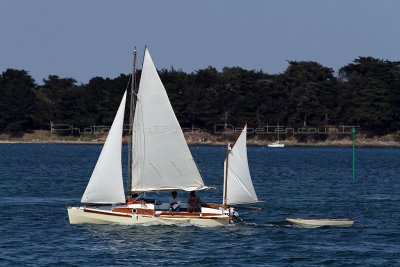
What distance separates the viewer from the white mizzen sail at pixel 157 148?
A: 5091cm

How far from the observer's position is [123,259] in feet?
141

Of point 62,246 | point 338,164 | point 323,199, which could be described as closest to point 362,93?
point 338,164

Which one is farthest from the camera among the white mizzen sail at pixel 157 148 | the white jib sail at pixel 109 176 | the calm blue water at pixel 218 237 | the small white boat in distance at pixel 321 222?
the small white boat in distance at pixel 321 222

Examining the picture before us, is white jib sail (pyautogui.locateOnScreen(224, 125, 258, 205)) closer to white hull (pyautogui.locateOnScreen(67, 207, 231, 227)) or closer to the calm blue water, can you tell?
the calm blue water

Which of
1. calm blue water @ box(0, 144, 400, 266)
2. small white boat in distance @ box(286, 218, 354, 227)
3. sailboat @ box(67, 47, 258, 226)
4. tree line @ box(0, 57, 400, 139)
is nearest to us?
calm blue water @ box(0, 144, 400, 266)

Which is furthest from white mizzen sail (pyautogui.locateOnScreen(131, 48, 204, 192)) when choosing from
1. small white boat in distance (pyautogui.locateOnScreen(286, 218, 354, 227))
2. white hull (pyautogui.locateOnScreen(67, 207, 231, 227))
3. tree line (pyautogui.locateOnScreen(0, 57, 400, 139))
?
tree line (pyautogui.locateOnScreen(0, 57, 400, 139))

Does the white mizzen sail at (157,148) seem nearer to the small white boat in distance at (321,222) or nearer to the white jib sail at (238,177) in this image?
the white jib sail at (238,177)

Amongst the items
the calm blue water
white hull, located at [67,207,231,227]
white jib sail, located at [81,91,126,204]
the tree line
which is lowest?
the calm blue water

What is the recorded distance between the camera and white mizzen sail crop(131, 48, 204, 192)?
5091 cm

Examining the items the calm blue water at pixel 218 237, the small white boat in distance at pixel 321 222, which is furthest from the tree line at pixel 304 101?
the small white boat in distance at pixel 321 222

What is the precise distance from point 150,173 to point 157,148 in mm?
1217

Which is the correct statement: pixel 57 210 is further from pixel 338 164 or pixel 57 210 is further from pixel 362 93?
pixel 362 93

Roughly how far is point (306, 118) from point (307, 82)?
6555mm

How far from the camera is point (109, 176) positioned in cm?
5072
